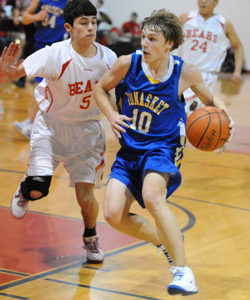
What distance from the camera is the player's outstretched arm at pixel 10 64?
4.36 m

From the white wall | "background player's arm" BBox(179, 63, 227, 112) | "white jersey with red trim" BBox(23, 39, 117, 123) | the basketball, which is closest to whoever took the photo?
"background player's arm" BBox(179, 63, 227, 112)

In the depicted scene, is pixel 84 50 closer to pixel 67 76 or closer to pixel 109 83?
pixel 67 76

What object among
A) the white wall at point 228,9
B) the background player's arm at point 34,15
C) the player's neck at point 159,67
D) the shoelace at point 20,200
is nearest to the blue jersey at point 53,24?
the background player's arm at point 34,15

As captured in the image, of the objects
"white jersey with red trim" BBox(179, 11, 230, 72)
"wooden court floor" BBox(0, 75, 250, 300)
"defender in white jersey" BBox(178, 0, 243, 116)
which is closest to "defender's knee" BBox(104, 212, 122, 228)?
"wooden court floor" BBox(0, 75, 250, 300)

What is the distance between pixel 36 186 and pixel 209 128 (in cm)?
125

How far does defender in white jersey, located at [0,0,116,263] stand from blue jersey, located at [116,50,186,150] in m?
0.49

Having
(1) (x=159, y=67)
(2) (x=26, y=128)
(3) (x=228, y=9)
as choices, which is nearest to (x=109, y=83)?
(1) (x=159, y=67)

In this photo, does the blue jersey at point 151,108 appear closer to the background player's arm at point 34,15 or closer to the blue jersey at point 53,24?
the background player's arm at point 34,15

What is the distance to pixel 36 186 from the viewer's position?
14.8ft

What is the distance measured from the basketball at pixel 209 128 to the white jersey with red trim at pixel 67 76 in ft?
2.35

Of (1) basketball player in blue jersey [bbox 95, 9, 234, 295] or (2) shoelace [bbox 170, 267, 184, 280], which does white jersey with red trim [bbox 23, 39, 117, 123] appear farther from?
(2) shoelace [bbox 170, 267, 184, 280]

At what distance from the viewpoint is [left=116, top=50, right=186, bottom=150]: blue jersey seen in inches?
161

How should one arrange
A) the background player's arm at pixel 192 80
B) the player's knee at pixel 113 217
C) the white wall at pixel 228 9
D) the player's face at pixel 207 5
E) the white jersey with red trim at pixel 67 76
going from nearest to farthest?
the player's knee at pixel 113 217 → the background player's arm at pixel 192 80 → the white jersey with red trim at pixel 67 76 → the player's face at pixel 207 5 → the white wall at pixel 228 9

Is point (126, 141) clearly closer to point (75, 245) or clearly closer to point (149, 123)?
point (149, 123)
